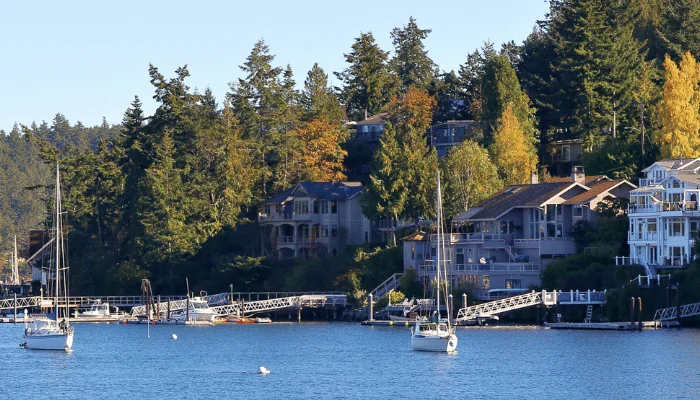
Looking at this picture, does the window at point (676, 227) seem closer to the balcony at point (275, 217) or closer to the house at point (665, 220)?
the house at point (665, 220)

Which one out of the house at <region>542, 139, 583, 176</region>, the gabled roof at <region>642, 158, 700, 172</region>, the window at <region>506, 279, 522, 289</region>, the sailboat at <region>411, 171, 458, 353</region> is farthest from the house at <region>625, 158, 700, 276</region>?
the house at <region>542, 139, 583, 176</region>

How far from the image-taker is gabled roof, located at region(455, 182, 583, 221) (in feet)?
338

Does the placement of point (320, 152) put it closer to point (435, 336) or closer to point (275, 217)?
point (275, 217)

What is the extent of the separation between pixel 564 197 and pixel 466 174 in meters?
10.1

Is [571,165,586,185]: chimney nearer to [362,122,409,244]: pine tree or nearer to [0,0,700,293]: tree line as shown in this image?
[0,0,700,293]: tree line

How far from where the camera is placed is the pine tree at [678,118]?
345 ft

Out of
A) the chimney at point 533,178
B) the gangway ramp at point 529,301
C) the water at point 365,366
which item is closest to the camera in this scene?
the water at point 365,366

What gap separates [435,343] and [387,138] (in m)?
37.1

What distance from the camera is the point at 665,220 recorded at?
9331cm

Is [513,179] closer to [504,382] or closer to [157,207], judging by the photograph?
[157,207]

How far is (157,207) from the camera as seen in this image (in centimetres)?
12356

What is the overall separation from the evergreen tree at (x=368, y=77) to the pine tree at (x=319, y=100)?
281 centimetres

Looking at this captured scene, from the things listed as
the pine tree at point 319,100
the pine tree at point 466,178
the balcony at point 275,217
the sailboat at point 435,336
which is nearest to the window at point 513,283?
the pine tree at point 466,178

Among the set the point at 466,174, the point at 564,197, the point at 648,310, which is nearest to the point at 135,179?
the point at 466,174
